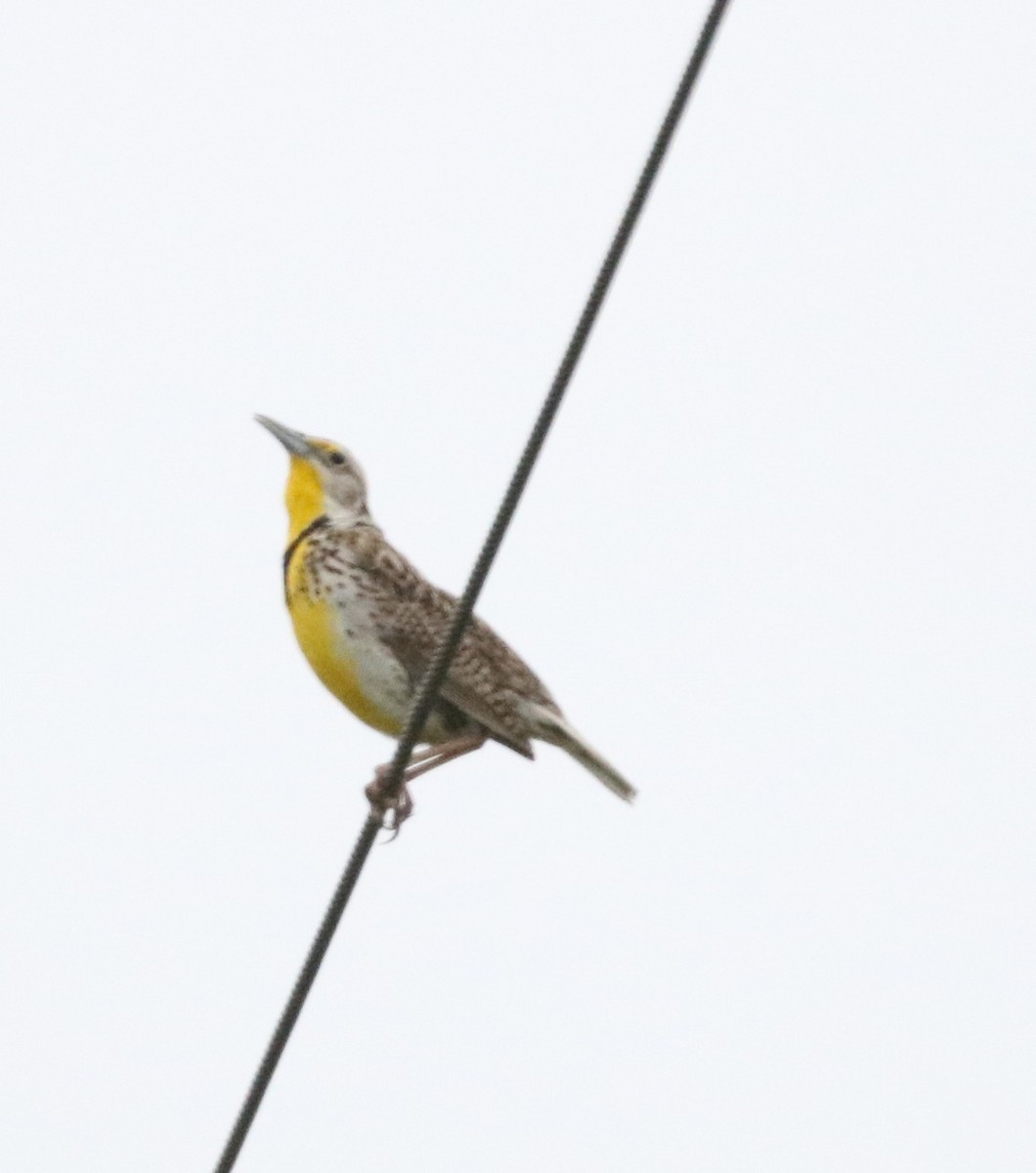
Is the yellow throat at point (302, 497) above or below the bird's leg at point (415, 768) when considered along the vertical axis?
above

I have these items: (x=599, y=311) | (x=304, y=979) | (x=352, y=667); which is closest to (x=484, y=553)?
(x=599, y=311)

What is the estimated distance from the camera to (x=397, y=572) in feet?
24.1

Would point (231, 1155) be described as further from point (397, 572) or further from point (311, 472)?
point (311, 472)

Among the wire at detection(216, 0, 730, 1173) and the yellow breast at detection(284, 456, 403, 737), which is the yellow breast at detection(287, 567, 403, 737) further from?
the wire at detection(216, 0, 730, 1173)

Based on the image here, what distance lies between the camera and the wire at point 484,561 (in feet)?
13.0

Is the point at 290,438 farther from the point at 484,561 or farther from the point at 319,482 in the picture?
the point at 484,561

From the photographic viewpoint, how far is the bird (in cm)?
705

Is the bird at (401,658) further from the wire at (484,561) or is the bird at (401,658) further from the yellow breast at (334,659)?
the wire at (484,561)

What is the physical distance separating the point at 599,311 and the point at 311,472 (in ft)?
12.0

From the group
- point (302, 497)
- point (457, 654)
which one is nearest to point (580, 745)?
point (457, 654)

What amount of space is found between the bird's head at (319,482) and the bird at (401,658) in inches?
6.1

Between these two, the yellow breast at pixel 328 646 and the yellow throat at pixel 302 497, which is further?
the yellow throat at pixel 302 497

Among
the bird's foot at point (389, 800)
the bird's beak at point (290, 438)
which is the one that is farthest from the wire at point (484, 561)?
the bird's beak at point (290, 438)

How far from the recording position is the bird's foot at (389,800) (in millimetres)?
6137
